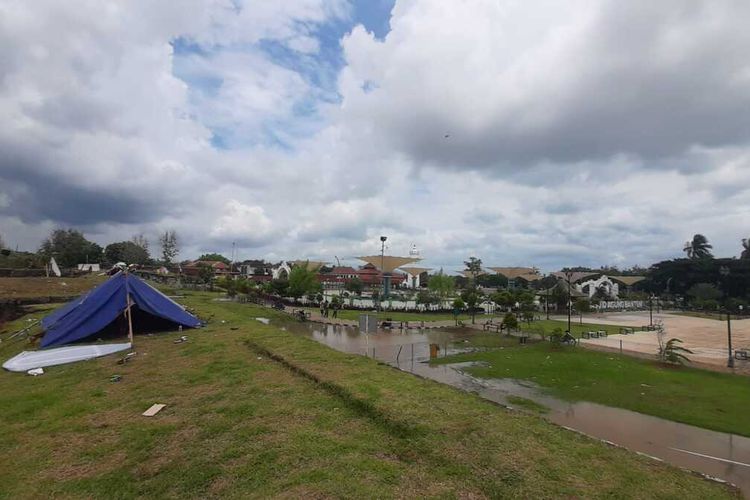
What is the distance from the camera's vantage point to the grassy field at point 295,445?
498 centimetres

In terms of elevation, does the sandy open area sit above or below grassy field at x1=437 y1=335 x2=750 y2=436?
below

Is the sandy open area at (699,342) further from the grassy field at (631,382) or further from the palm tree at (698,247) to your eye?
the palm tree at (698,247)

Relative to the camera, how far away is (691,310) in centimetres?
6106

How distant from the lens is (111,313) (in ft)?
51.2

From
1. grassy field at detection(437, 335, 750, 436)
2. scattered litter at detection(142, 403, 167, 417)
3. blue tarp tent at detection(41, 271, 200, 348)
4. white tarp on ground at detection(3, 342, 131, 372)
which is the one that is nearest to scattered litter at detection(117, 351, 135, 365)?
white tarp on ground at detection(3, 342, 131, 372)

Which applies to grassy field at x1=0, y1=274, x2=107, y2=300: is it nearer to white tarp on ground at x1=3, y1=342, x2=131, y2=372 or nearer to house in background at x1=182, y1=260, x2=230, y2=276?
white tarp on ground at x1=3, y1=342, x2=131, y2=372

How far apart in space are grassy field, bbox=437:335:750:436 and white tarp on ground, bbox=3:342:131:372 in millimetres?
12948

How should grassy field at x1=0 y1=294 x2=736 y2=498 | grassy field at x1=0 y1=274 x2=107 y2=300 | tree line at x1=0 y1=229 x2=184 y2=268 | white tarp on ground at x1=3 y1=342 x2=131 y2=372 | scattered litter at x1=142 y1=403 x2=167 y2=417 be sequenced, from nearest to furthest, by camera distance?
grassy field at x1=0 y1=294 x2=736 y2=498 < scattered litter at x1=142 y1=403 x2=167 y2=417 < white tarp on ground at x1=3 y1=342 x2=131 y2=372 < grassy field at x1=0 y1=274 x2=107 y2=300 < tree line at x1=0 y1=229 x2=184 y2=268

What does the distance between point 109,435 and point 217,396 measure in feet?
6.87

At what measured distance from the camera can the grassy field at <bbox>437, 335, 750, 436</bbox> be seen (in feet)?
36.6

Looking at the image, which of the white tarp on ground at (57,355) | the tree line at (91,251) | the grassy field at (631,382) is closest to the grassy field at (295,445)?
the white tarp on ground at (57,355)

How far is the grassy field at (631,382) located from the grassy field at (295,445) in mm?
6121

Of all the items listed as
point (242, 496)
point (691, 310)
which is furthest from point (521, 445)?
point (691, 310)

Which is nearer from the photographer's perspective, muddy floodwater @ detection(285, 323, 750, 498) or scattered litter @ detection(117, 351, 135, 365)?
muddy floodwater @ detection(285, 323, 750, 498)
